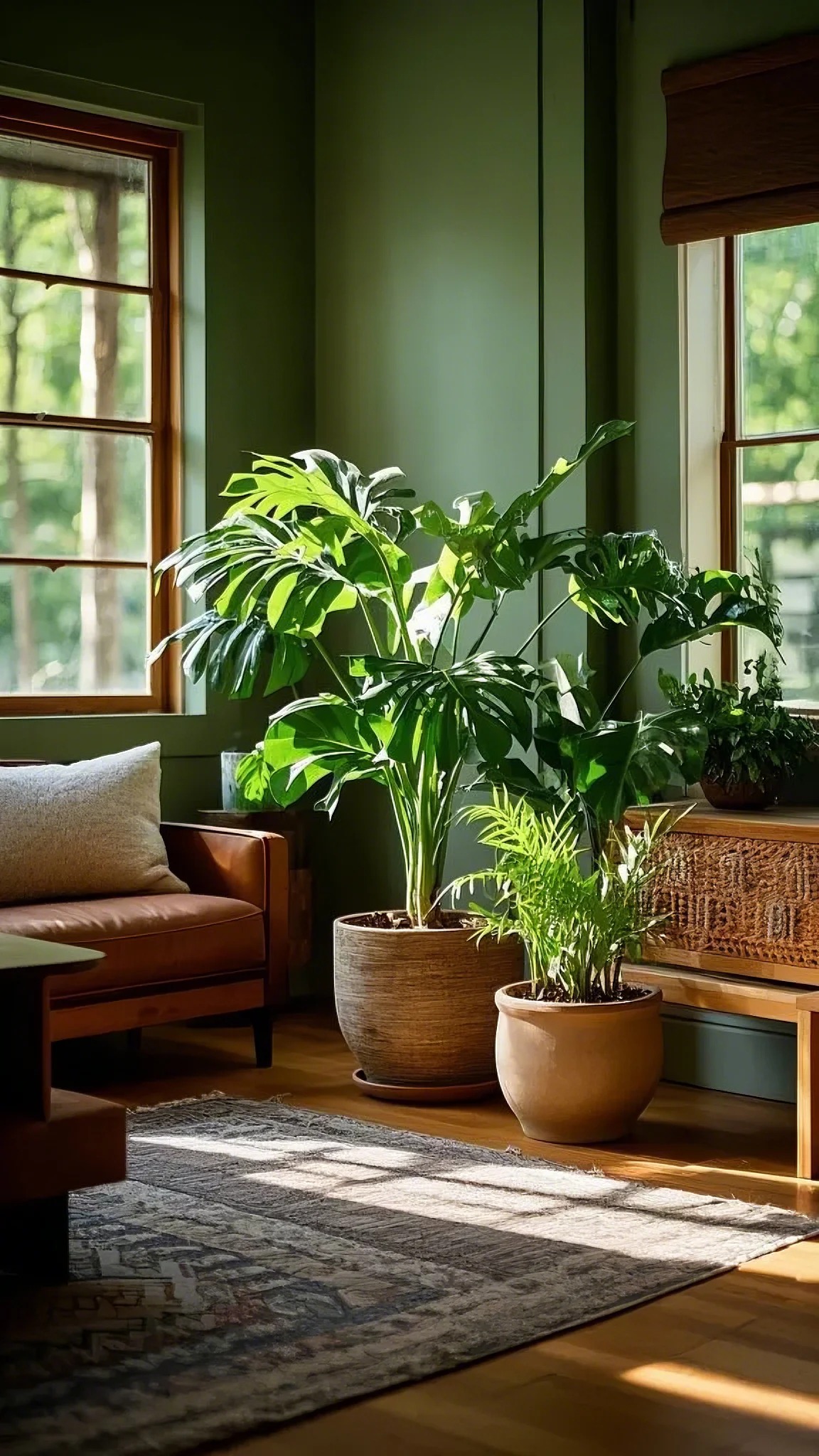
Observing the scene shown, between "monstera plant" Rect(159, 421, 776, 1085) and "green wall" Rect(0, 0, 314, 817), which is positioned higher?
"green wall" Rect(0, 0, 314, 817)

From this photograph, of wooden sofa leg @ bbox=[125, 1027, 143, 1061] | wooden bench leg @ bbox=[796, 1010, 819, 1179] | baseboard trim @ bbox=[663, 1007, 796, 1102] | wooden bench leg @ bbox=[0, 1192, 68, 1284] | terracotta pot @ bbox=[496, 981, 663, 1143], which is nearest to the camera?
wooden bench leg @ bbox=[0, 1192, 68, 1284]

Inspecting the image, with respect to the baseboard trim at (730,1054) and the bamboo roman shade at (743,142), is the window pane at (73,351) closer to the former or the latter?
the bamboo roman shade at (743,142)

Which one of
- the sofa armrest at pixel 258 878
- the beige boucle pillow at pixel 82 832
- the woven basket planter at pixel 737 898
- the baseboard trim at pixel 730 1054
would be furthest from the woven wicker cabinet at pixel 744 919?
the beige boucle pillow at pixel 82 832

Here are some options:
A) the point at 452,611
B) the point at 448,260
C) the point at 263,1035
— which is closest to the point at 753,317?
the point at 448,260

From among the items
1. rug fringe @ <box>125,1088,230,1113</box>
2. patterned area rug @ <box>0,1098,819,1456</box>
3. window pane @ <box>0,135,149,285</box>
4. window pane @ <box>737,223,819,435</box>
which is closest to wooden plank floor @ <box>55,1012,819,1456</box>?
patterned area rug @ <box>0,1098,819,1456</box>

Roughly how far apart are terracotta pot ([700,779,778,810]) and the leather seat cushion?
4.13 ft

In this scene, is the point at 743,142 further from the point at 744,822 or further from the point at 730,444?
the point at 744,822

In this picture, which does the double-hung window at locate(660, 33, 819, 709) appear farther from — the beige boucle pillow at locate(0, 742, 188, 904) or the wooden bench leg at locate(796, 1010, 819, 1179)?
the beige boucle pillow at locate(0, 742, 188, 904)

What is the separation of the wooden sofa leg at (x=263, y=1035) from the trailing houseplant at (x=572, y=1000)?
0.89 metres

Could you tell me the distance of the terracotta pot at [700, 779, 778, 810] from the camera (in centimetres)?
426

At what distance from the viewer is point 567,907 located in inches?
157

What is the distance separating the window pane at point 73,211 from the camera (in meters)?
5.27

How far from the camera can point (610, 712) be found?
4996 millimetres

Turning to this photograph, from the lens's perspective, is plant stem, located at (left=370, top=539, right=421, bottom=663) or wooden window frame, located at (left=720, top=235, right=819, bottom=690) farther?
wooden window frame, located at (left=720, top=235, right=819, bottom=690)
